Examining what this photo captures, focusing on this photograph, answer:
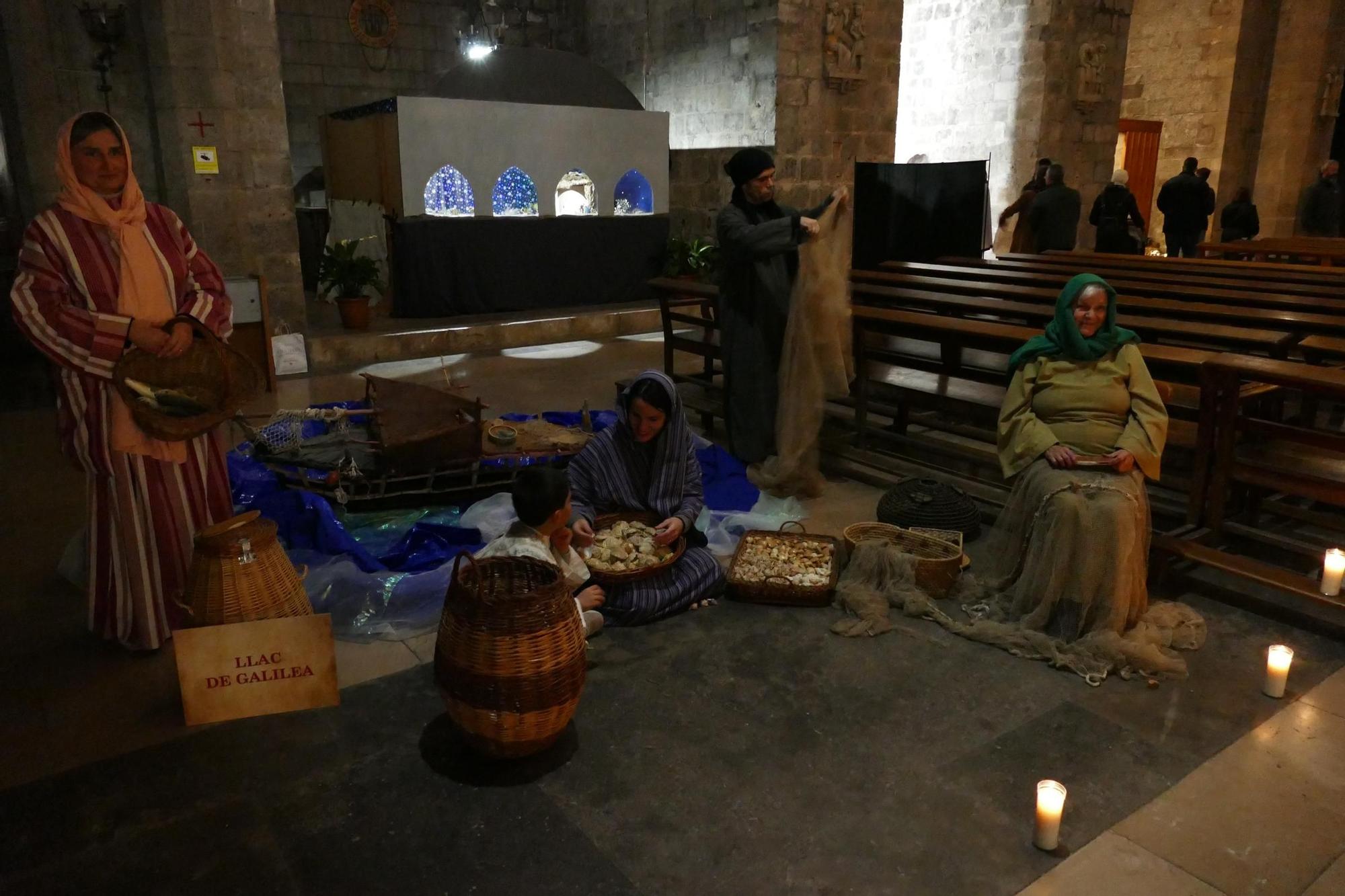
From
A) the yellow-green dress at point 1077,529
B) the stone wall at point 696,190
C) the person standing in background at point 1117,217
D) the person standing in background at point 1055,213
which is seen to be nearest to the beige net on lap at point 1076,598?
the yellow-green dress at point 1077,529

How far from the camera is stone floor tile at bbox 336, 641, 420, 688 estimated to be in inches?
109

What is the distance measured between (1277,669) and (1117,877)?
3.34ft

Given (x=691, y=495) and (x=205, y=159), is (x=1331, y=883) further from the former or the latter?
(x=205, y=159)

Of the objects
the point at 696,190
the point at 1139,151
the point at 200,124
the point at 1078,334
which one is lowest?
the point at 1078,334

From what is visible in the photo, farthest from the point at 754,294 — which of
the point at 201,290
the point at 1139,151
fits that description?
the point at 1139,151

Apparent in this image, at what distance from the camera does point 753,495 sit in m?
4.23

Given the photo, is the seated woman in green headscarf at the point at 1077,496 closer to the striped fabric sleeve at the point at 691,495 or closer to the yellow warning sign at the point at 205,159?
the striped fabric sleeve at the point at 691,495

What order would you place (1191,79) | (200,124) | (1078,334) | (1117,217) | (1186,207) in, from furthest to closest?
(1191,79) → (1186,207) → (1117,217) → (200,124) → (1078,334)

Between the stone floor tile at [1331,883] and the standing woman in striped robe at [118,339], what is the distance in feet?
9.74

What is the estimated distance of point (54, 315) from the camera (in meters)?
2.61

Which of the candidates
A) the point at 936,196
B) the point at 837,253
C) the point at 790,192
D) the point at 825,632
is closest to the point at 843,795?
the point at 825,632

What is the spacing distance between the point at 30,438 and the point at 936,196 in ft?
22.6

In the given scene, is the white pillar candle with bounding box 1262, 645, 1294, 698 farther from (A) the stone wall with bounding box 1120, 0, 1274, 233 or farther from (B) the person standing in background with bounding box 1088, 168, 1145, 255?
(A) the stone wall with bounding box 1120, 0, 1274, 233

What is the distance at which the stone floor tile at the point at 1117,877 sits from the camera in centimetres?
192
